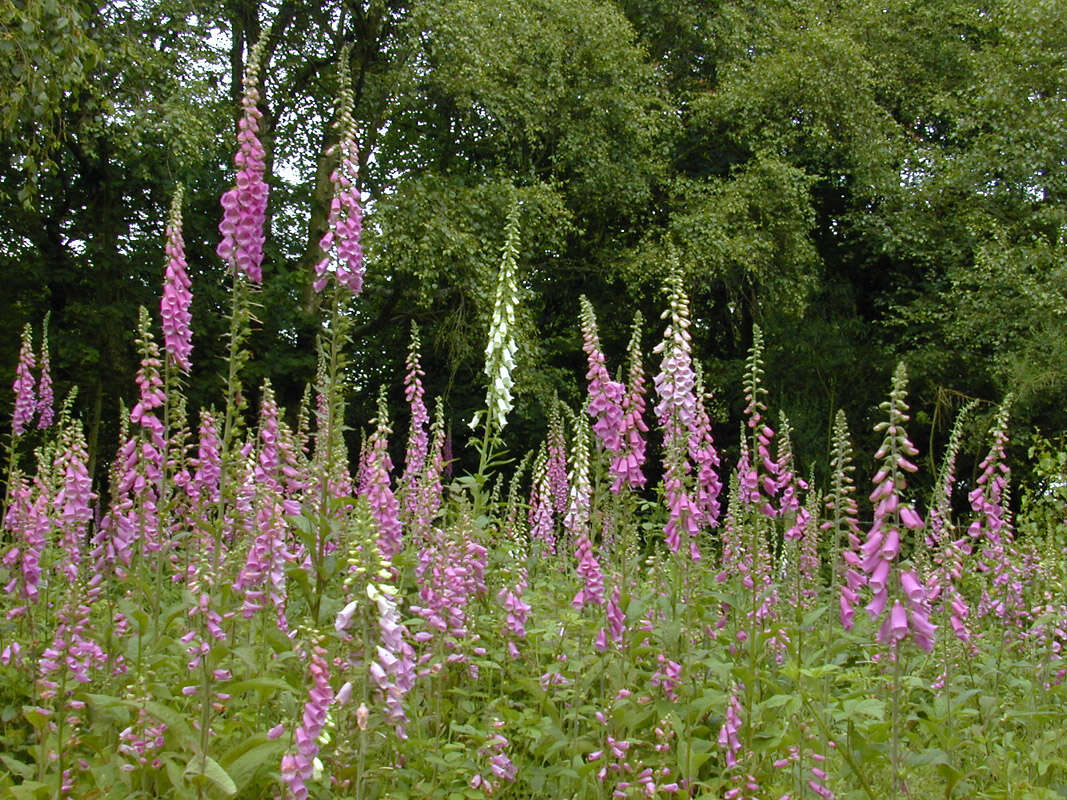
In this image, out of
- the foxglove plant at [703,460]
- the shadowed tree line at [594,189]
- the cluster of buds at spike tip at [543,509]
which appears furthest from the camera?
the shadowed tree line at [594,189]

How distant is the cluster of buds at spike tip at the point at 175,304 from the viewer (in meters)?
3.82

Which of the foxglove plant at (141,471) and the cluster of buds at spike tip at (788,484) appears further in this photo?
the cluster of buds at spike tip at (788,484)

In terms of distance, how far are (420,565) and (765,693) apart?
167cm

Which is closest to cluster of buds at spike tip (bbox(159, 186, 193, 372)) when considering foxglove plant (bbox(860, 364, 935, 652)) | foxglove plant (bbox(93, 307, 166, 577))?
foxglove plant (bbox(93, 307, 166, 577))

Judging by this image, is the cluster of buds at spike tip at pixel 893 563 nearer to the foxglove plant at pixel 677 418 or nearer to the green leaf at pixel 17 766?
the foxglove plant at pixel 677 418

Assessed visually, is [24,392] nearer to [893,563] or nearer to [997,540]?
[893,563]

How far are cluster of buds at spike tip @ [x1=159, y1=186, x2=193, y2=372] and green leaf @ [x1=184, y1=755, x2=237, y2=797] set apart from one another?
5.37ft

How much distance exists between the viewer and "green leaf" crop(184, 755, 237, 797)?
255 cm

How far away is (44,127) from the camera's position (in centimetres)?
890

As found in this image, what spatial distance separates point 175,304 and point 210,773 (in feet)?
6.41

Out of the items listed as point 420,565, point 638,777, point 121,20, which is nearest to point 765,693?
point 638,777

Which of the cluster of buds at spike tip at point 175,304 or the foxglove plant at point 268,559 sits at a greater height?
the cluster of buds at spike tip at point 175,304

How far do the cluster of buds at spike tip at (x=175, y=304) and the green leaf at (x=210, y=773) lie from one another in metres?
1.64

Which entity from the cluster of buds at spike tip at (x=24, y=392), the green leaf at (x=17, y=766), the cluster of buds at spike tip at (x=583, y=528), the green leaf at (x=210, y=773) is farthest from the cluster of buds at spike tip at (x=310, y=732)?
the cluster of buds at spike tip at (x=24, y=392)
